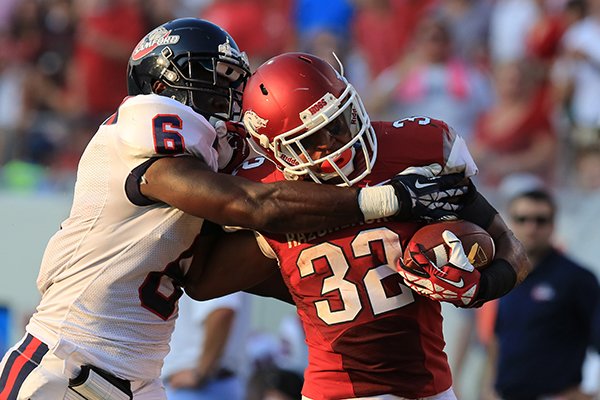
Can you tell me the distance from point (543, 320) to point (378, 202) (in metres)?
3.41

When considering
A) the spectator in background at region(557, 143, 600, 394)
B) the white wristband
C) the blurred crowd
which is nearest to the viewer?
the white wristband

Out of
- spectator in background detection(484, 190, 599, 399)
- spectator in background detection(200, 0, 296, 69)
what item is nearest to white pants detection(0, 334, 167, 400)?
spectator in background detection(484, 190, 599, 399)

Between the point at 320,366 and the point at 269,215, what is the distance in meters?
0.57

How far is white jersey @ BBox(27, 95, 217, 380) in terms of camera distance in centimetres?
388

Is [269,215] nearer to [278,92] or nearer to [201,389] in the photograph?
[278,92]

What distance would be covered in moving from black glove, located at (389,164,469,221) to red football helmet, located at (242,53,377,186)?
0.15 meters

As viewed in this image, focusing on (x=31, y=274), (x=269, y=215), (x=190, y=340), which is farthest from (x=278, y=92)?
(x=31, y=274)

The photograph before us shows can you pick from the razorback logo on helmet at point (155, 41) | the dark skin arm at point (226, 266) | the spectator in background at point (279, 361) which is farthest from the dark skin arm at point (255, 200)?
the spectator in background at point (279, 361)

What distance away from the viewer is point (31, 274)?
8281 millimetres

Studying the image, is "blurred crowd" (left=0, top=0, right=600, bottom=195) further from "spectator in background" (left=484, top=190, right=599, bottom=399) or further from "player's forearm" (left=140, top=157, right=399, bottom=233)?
"player's forearm" (left=140, top=157, right=399, bottom=233)

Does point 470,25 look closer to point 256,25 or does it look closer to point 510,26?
point 510,26

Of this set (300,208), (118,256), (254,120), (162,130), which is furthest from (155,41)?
(300,208)

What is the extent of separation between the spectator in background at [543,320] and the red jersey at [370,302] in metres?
3.00

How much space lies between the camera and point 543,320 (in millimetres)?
6695
